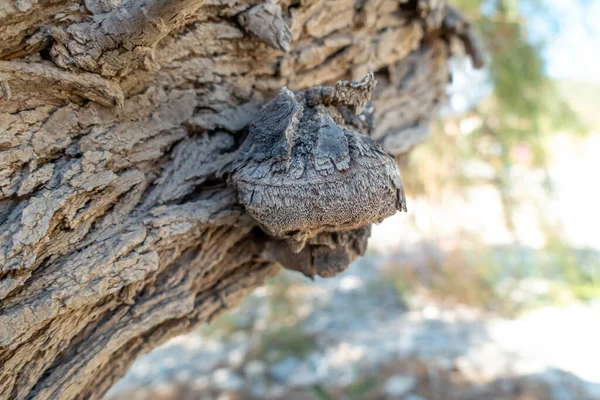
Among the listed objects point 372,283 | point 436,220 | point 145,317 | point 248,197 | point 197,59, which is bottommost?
point 372,283

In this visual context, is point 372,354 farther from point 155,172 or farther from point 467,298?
point 155,172

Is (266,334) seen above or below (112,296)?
below

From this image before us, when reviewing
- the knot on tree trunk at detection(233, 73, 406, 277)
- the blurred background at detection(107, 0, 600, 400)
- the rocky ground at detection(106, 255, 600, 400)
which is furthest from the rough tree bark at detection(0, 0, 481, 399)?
the rocky ground at detection(106, 255, 600, 400)

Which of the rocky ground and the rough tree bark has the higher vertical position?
the rough tree bark

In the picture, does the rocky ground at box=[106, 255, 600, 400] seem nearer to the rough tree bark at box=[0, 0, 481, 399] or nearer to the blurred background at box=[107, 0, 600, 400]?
the blurred background at box=[107, 0, 600, 400]

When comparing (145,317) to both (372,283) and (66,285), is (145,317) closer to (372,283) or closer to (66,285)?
(66,285)

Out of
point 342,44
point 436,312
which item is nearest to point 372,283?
point 436,312

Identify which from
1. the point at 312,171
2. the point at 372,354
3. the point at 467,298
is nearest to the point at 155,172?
the point at 312,171

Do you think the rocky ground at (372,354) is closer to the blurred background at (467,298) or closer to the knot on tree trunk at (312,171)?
the blurred background at (467,298)
